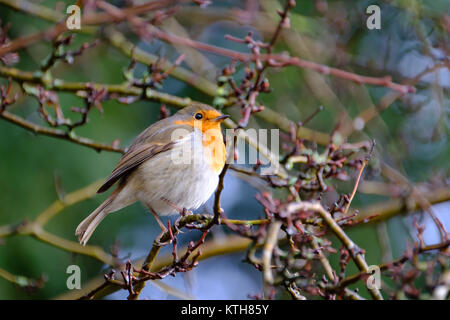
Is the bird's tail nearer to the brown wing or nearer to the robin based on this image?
the robin

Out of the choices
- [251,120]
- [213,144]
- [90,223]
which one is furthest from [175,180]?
[251,120]

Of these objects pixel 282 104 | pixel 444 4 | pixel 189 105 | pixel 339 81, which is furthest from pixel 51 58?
pixel 444 4

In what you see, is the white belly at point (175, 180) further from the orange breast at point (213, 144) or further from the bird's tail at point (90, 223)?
the bird's tail at point (90, 223)

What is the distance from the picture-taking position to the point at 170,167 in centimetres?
387

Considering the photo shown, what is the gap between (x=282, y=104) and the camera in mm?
5426

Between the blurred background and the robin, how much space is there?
1.20 feet

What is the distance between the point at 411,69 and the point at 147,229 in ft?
9.85

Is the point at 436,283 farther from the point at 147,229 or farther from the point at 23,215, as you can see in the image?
the point at 147,229

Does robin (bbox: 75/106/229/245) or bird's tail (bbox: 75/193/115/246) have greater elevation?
robin (bbox: 75/106/229/245)

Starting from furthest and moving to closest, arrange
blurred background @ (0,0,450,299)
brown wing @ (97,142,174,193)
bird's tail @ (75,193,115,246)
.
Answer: blurred background @ (0,0,450,299)
brown wing @ (97,142,174,193)
bird's tail @ (75,193,115,246)

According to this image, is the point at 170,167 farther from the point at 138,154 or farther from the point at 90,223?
the point at 90,223

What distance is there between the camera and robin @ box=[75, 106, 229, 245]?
3764 millimetres

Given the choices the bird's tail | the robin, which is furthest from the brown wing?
the bird's tail

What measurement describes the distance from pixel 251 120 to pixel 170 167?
1.37 metres
